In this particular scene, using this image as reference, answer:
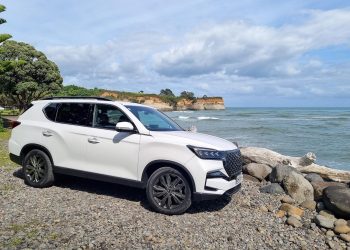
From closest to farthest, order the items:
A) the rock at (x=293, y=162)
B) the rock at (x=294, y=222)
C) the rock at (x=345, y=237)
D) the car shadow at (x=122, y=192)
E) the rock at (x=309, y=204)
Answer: the rock at (x=345, y=237) → the rock at (x=294, y=222) → the car shadow at (x=122, y=192) → the rock at (x=309, y=204) → the rock at (x=293, y=162)

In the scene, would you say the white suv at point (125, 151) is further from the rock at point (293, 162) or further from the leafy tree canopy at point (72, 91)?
the leafy tree canopy at point (72, 91)

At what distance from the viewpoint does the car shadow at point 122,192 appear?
6.96 metres

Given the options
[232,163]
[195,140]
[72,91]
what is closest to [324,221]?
[232,163]

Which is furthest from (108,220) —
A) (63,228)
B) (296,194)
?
(296,194)

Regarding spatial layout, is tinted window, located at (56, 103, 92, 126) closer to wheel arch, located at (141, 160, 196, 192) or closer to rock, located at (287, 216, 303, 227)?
wheel arch, located at (141, 160, 196, 192)

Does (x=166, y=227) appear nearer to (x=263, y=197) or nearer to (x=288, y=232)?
(x=288, y=232)

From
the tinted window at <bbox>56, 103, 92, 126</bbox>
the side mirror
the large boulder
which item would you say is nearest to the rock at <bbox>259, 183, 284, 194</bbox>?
the large boulder

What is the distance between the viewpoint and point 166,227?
5871mm

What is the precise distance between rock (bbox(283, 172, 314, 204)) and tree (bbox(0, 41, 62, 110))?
24.9m

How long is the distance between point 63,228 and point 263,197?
14.1 feet

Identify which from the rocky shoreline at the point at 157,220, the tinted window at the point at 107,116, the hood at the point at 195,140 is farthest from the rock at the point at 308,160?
the tinted window at the point at 107,116

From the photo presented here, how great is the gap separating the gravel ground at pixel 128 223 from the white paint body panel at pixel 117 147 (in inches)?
23.7

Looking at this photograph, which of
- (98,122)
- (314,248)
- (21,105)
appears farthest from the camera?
(21,105)

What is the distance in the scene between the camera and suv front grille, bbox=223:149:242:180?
6336 mm
